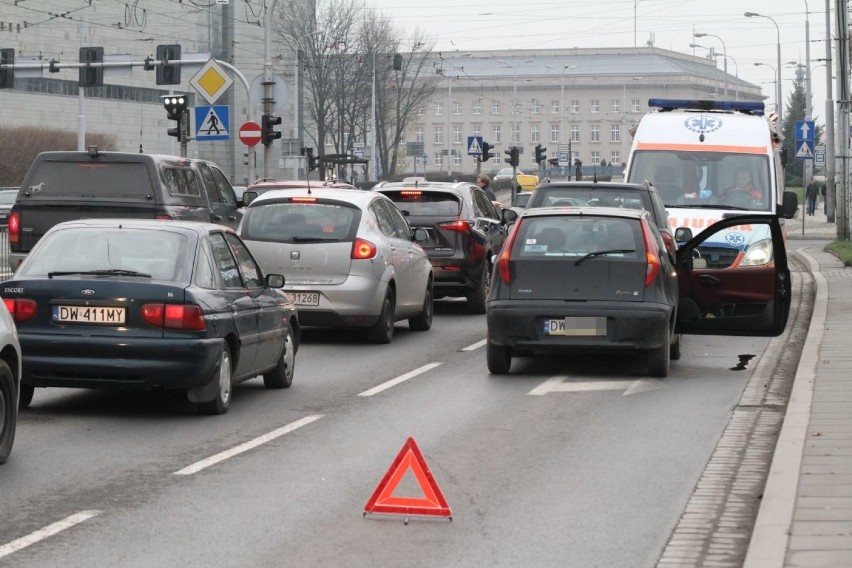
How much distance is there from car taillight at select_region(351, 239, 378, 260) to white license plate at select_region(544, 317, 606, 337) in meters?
3.48

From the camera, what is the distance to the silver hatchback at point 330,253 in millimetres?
17359

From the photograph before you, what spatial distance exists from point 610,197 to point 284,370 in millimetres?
5675

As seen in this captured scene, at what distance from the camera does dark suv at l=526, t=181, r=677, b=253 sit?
17.8 m

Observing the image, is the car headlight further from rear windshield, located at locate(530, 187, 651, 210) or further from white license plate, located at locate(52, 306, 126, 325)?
white license plate, located at locate(52, 306, 126, 325)

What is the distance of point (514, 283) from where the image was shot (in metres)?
14.7

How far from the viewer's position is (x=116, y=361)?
1130 cm

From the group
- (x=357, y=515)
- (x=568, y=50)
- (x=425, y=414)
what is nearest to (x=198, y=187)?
(x=425, y=414)

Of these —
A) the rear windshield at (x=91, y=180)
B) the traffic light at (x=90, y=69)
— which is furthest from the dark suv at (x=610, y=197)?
the traffic light at (x=90, y=69)

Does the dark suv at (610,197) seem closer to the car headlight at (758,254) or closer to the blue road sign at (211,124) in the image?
the car headlight at (758,254)

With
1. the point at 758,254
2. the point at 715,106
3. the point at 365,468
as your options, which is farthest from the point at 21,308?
the point at 715,106

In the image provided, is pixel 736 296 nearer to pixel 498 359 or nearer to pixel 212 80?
pixel 498 359

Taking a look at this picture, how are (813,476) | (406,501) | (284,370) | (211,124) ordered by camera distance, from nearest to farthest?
(406,501), (813,476), (284,370), (211,124)

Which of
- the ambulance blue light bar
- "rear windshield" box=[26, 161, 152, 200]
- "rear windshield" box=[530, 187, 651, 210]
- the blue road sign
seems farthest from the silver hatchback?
the blue road sign

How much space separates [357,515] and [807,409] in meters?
4.62
